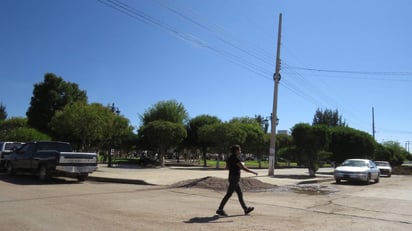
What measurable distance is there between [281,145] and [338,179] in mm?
38086

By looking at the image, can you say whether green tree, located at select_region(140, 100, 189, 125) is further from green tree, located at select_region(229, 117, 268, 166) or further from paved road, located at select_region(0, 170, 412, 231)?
paved road, located at select_region(0, 170, 412, 231)

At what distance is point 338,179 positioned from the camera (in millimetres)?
24828

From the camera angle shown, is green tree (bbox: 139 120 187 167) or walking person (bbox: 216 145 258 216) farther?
green tree (bbox: 139 120 187 167)

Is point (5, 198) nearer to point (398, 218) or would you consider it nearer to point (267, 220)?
point (267, 220)

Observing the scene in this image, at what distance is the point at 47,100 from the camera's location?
162ft

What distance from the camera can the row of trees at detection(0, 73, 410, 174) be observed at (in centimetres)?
2952

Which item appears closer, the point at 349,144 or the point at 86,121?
the point at 86,121

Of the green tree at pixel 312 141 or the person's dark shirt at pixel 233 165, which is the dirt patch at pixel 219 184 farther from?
the green tree at pixel 312 141

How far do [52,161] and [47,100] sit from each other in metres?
33.9

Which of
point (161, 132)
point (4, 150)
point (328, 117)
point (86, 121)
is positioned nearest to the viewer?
point (4, 150)

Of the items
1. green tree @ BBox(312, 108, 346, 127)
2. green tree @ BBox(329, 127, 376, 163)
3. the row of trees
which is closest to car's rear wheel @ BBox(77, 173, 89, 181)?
the row of trees

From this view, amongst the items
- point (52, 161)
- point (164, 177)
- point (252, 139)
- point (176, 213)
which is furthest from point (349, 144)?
point (176, 213)

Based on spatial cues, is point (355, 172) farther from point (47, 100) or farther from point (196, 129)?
point (47, 100)

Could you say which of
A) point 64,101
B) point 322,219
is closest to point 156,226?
point 322,219
